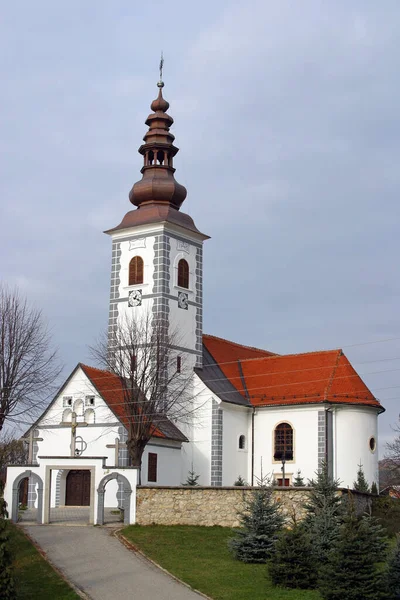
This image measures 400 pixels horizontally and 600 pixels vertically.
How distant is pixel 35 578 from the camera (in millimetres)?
24062

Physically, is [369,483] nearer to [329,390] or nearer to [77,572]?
[329,390]

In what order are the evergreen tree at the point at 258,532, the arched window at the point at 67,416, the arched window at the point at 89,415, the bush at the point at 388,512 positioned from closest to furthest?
the evergreen tree at the point at 258,532, the bush at the point at 388,512, the arched window at the point at 89,415, the arched window at the point at 67,416

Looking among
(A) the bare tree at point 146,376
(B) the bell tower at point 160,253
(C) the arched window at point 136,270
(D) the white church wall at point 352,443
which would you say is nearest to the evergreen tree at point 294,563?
(A) the bare tree at point 146,376

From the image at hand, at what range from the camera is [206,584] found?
77.6 ft

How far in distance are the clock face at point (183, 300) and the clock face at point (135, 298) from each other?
7.18 ft

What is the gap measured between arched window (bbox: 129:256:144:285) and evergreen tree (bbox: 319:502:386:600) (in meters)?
27.1

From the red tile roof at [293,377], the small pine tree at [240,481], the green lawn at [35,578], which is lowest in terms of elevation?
the green lawn at [35,578]

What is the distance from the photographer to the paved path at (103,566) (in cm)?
2248

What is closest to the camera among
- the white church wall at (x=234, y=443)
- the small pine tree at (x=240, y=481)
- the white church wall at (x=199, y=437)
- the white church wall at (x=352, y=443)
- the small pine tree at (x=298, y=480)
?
the small pine tree at (x=298, y=480)

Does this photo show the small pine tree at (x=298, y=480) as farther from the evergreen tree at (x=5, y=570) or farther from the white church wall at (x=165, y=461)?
the evergreen tree at (x=5, y=570)

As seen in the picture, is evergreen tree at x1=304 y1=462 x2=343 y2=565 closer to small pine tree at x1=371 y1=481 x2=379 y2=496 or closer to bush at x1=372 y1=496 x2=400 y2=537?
bush at x1=372 y1=496 x2=400 y2=537

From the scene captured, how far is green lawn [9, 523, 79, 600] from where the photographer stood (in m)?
22.1

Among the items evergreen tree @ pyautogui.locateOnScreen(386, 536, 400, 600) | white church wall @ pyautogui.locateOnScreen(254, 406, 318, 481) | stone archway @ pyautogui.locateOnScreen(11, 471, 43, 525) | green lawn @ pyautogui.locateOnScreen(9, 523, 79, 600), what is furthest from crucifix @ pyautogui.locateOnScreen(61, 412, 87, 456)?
evergreen tree @ pyautogui.locateOnScreen(386, 536, 400, 600)

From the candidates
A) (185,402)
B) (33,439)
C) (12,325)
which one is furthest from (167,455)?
(12,325)
